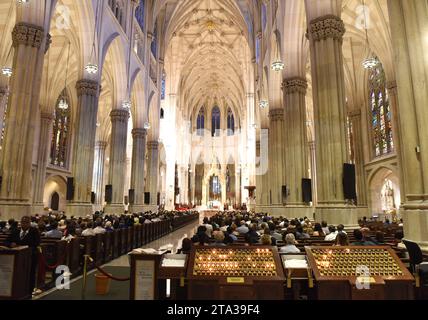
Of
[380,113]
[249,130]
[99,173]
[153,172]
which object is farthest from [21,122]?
[249,130]

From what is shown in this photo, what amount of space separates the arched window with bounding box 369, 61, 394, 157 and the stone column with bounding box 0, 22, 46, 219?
21.1m

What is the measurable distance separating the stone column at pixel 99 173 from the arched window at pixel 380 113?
28.8 m

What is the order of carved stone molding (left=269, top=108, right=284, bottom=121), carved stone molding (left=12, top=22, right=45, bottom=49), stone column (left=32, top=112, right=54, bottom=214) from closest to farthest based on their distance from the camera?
carved stone molding (left=12, top=22, right=45, bottom=49)
carved stone molding (left=269, top=108, right=284, bottom=121)
stone column (left=32, top=112, right=54, bottom=214)

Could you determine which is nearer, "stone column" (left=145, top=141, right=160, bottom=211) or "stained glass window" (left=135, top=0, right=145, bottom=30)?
"stained glass window" (left=135, top=0, right=145, bottom=30)

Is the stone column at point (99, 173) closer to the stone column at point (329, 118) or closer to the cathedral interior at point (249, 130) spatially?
the cathedral interior at point (249, 130)

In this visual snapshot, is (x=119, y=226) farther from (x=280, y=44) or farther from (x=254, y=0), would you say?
(x=254, y=0)

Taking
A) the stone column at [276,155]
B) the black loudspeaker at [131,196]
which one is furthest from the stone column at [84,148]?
the stone column at [276,155]

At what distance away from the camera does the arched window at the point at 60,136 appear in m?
28.0

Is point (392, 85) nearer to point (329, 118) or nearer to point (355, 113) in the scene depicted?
point (355, 113)

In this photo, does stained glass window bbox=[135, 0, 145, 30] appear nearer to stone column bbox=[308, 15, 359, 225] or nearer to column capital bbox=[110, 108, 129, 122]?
column capital bbox=[110, 108, 129, 122]

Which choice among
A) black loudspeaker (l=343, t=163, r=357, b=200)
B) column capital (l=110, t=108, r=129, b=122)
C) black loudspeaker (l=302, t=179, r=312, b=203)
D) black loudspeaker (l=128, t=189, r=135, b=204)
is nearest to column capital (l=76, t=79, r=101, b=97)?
column capital (l=110, t=108, r=129, b=122)

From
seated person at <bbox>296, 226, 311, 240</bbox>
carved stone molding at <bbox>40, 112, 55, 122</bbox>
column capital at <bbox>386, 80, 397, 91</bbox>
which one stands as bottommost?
seated person at <bbox>296, 226, 311, 240</bbox>

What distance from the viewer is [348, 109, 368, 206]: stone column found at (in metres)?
23.0

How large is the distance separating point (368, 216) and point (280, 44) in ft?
47.7
